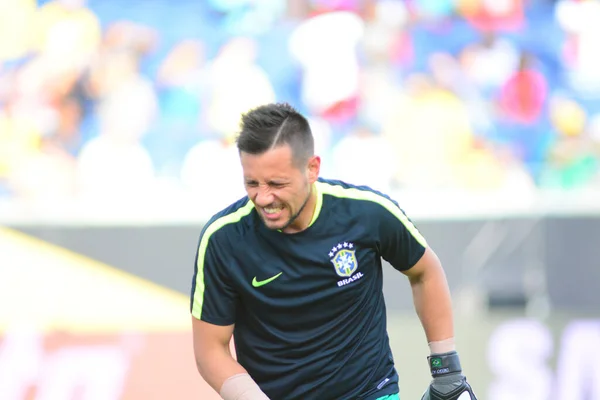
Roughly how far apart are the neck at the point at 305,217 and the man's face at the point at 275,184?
0.10m

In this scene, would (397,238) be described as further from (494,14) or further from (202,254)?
(494,14)

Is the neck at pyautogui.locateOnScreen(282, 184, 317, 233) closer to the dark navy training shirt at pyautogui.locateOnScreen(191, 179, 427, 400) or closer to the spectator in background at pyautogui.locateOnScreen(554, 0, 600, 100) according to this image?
the dark navy training shirt at pyautogui.locateOnScreen(191, 179, 427, 400)

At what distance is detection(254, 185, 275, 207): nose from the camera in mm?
3473

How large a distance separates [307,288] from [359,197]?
17.0 inches

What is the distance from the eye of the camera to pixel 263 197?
347 cm

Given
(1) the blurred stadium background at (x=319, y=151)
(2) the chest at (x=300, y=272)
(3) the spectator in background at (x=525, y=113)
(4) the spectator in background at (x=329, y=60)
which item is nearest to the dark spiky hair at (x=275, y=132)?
(2) the chest at (x=300, y=272)

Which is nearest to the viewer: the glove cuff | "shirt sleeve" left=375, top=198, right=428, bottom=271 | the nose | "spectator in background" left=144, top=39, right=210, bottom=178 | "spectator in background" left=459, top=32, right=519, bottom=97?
the nose

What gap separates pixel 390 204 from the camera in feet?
12.7

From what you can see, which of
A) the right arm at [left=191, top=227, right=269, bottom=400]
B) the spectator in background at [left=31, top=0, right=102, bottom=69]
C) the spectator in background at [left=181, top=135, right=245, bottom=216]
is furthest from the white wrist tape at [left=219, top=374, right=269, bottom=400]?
the spectator in background at [left=31, top=0, right=102, bottom=69]

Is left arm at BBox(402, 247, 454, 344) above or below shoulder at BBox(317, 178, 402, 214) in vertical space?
below

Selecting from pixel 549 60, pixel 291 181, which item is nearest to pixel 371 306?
pixel 291 181

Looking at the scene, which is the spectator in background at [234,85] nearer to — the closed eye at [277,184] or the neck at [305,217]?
the neck at [305,217]

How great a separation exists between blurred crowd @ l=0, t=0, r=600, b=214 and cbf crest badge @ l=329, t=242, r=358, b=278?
15.8 feet

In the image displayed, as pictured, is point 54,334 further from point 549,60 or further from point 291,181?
point 549,60
